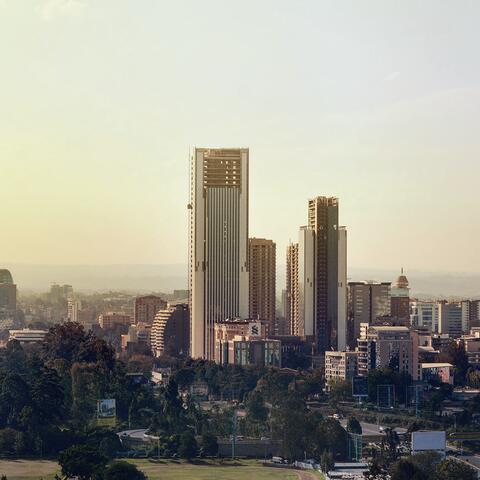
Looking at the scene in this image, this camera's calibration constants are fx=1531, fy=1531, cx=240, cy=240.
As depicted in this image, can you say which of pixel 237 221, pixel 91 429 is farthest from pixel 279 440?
pixel 237 221

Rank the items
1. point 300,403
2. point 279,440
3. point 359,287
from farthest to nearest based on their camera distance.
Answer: point 359,287
point 300,403
point 279,440

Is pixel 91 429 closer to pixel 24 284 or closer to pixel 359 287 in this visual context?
pixel 359 287

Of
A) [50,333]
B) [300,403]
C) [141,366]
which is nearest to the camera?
[300,403]

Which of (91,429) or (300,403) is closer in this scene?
(91,429)

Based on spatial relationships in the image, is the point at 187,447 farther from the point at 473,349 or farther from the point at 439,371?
the point at 473,349

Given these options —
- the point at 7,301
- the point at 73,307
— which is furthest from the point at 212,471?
the point at 73,307

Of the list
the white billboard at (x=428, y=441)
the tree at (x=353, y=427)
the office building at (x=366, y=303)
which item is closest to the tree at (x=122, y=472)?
the white billboard at (x=428, y=441)

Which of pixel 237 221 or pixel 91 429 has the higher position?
pixel 237 221

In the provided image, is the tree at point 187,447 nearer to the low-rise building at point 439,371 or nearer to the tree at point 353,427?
the tree at point 353,427
